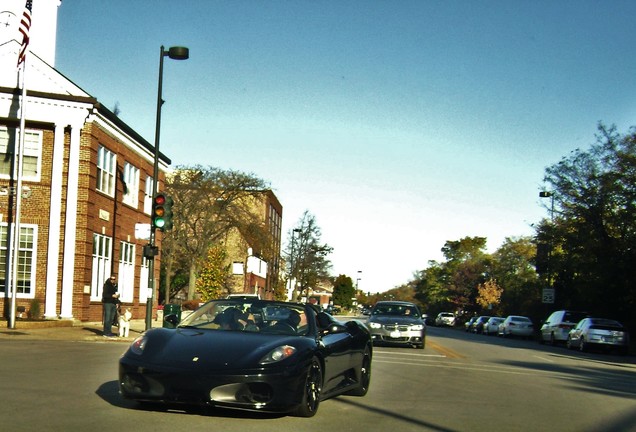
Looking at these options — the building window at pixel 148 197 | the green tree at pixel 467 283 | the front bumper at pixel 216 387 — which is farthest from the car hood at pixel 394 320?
the green tree at pixel 467 283

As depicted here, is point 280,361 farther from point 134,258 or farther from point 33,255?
point 134,258

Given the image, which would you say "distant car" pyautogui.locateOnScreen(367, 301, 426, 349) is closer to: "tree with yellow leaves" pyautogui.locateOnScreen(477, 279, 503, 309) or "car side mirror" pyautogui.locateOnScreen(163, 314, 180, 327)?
"car side mirror" pyautogui.locateOnScreen(163, 314, 180, 327)

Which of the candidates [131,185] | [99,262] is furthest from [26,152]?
[131,185]

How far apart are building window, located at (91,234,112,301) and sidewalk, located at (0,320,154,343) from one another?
8.55 feet

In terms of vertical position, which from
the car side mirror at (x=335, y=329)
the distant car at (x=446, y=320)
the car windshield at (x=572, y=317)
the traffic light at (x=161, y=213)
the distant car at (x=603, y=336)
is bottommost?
the distant car at (x=446, y=320)

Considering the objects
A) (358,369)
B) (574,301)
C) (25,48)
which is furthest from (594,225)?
(358,369)

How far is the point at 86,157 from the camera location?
30484 mm

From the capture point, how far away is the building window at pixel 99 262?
32062 mm

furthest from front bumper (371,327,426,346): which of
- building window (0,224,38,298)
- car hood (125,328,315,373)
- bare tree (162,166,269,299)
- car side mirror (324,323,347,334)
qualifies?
bare tree (162,166,269,299)

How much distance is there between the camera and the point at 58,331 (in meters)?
25.3

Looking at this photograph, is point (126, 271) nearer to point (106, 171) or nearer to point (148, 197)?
point (148, 197)

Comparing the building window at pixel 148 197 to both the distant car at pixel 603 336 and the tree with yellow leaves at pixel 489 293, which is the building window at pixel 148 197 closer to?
the distant car at pixel 603 336

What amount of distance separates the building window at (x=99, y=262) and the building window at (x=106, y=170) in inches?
76.0

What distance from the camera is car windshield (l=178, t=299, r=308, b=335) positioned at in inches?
380
